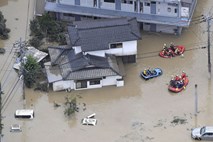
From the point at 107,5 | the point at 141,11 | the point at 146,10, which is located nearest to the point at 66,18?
the point at 107,5

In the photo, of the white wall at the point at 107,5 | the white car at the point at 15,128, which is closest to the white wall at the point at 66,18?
the white wall at the point at 107,5

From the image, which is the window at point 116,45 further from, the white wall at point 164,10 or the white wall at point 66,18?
the white wall at point 66,18

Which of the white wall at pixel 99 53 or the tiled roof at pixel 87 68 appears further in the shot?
the white wall at pixel 99 53

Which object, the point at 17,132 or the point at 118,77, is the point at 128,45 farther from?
the point at 17,132

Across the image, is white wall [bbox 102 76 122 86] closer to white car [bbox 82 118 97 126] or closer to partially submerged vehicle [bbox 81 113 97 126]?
partially submerged vehicle [bbox 81 113 97 126]

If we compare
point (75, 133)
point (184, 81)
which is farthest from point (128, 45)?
point (75, 133)

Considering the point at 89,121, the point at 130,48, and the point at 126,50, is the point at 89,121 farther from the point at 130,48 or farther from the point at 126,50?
the point at 130,48

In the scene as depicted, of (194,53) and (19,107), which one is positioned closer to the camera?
(19,107)
